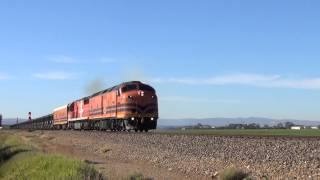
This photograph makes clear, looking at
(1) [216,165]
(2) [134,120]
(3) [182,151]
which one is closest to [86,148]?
(2) [134,120]

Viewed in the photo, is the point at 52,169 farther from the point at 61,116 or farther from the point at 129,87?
the point at 61,116

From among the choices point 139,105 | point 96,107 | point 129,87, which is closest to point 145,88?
point 129,87

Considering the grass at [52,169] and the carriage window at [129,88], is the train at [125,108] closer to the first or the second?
the carriage window at [129,88]

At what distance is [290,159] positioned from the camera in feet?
51.9

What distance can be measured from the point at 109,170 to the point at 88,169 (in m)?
2.35

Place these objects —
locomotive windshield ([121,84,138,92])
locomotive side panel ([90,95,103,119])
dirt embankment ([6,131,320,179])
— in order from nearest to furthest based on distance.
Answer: dirt embankment ([6,131,320,179]), locomotive windshield ([121,84,138,92]), locomotive side panel ([90,95,103,119])

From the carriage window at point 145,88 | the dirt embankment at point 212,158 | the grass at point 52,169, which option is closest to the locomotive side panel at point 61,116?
the carriage window at point 145,88

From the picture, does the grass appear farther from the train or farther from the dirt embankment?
the train

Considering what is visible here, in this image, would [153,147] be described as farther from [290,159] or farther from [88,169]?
[290,159]

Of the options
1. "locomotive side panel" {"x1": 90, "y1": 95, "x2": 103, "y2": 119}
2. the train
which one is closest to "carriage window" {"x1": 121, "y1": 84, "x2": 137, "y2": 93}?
the train

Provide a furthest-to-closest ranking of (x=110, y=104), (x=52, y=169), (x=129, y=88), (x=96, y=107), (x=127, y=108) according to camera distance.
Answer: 1. (x=96, y=107)
2. (x=110, y=104)
3. (x=129, y=88)
4. (x=127, y=108)
5. (x=52, y=169)

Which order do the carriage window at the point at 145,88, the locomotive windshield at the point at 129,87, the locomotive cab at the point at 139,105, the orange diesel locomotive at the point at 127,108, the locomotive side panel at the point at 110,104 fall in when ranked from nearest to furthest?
the locomotive cab at the point at 139,105, the orange diesel locomotive at the point at 127,108, the locomotive windshield at the point at 129,87, the carriage window at the point at 145,88, the locomotive side panel at the point at 110,104

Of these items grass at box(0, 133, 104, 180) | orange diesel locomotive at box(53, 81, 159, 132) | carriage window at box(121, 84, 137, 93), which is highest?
carriage window at box(121, 84, 137, 93)

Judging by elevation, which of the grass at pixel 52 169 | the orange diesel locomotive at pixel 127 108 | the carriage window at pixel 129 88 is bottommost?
the grass at pixel 52 169
